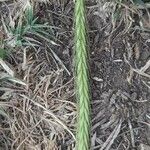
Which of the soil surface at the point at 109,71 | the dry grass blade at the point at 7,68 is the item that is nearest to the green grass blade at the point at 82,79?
the soil surface at the point at 109,71

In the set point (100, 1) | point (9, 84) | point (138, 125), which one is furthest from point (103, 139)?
point (100, 1)

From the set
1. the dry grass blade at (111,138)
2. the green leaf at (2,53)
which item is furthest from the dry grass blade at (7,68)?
the dry grass blade at (111,138)

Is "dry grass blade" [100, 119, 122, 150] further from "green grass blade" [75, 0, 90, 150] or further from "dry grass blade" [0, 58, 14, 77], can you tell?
"dry grass blade" [0, 58, 14, 77]

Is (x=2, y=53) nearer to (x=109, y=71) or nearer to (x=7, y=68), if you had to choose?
(x=7, y=68)

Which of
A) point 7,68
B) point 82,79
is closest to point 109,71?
point 82,79

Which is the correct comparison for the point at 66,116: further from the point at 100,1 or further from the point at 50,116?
the point at 100,1

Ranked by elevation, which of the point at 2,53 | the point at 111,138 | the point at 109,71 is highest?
the point at 2,53

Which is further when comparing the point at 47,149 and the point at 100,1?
the point at 100,1

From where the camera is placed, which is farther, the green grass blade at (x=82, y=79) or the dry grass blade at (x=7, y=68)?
the dry grass blade at (x=7, y=68)

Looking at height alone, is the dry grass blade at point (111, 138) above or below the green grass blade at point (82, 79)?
below

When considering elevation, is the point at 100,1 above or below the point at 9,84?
above

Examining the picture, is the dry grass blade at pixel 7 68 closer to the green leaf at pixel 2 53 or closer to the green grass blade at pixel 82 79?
the green leaf at pixel 2 53
